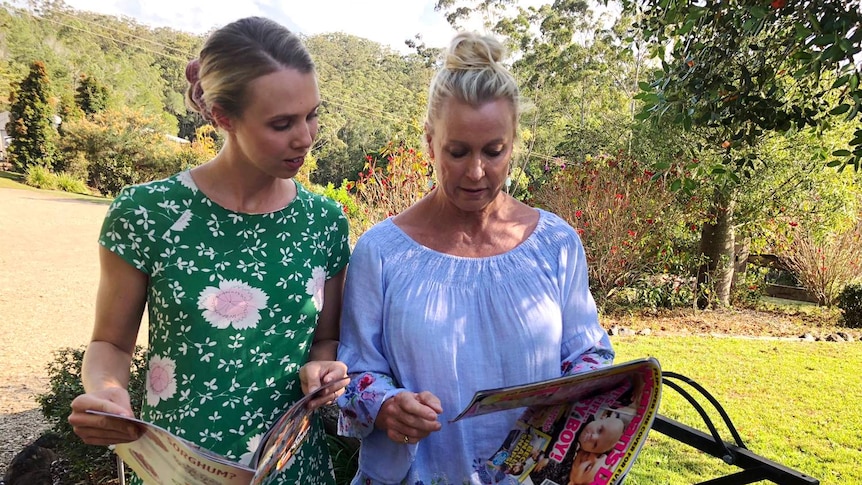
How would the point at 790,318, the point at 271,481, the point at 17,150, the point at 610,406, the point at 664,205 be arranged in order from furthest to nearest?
the point at 17,150, the point at 790,318, the point at 664,205, the point at 271,481, the point at 610,406

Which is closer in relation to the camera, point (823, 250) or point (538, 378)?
point (538, 378)

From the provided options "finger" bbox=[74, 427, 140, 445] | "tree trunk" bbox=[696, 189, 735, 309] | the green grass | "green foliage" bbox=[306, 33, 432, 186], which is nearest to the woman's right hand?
"finger" bbox=[74, 427, 140, 445]

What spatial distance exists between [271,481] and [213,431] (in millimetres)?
203

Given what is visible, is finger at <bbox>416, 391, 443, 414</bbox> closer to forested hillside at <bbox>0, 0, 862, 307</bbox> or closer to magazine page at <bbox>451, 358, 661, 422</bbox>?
magazine page at <bbox>451, 358, 661, 422</bbox>

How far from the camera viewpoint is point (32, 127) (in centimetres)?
2825

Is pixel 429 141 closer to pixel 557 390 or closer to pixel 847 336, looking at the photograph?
pixel 557 390

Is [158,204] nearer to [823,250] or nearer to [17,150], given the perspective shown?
[823,250]

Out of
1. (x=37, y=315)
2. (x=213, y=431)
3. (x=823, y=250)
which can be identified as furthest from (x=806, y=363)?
(x=37, y=315)

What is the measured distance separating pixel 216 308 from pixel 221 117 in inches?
17.9

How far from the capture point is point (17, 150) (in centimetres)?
2839

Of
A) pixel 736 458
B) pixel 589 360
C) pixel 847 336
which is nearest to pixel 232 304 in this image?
pixel 589 360

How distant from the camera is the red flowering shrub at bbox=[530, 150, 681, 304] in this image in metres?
9.01

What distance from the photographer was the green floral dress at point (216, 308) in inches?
52.6

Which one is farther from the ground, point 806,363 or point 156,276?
point 156,276
